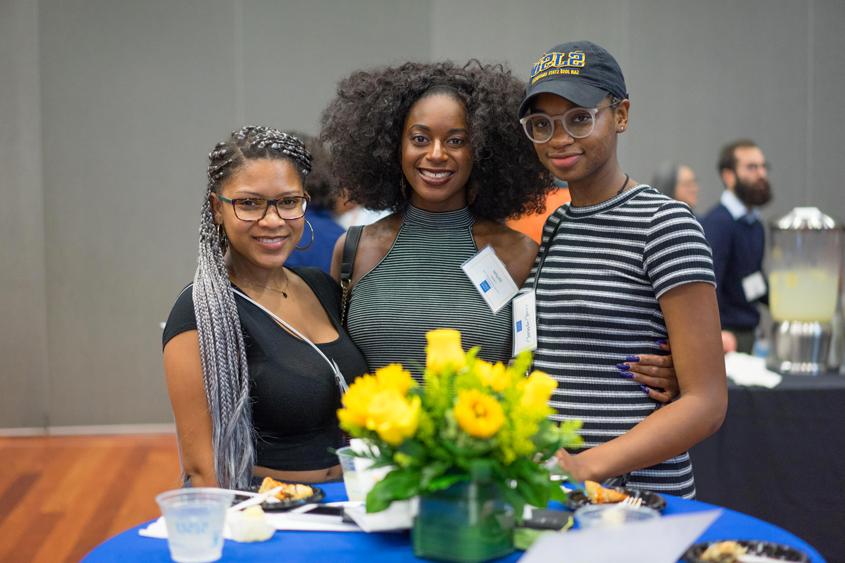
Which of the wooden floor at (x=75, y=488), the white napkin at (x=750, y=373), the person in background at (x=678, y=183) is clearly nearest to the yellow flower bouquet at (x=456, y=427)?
the white napkin at (x=750, y=373)

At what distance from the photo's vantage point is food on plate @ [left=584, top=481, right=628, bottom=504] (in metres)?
1.77

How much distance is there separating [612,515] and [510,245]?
3.91ft

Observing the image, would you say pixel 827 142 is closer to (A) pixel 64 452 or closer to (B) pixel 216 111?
(B) pixel 216 111

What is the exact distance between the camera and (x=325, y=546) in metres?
1.64

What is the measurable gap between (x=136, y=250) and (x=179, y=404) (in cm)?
539

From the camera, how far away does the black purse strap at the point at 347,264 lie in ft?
8.73

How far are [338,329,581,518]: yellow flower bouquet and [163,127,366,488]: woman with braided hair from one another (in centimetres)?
74

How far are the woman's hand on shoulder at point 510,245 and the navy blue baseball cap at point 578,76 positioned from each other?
1.56ft

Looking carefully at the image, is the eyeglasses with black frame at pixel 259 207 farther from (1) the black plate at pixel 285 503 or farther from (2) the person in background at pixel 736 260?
(2) the person in background at pixel 736 260

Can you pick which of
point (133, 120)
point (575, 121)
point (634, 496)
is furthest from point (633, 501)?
point (133, 120)

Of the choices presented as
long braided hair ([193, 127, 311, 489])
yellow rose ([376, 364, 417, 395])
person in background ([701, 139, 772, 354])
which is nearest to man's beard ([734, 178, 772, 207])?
person in background ([701, 139, 772, 354])

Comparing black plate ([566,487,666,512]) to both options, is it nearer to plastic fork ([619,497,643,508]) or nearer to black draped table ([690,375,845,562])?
plastic fork ([619,497,643,508])

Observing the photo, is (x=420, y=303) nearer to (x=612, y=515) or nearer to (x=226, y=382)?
(x=226, y=382)

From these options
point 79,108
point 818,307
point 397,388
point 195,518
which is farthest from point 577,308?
point 79,108
